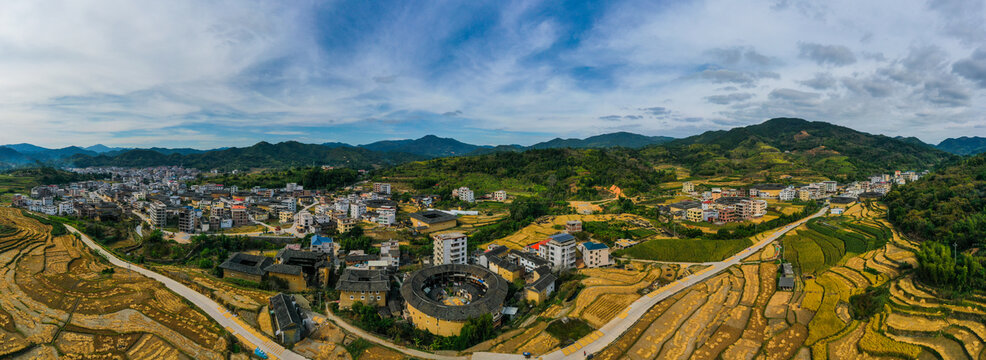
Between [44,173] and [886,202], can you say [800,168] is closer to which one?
[886,202]

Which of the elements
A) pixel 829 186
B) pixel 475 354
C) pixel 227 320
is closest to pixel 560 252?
pixel 475 354

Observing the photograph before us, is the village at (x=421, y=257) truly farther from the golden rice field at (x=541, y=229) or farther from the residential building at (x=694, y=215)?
the golden rice field at (x=541, y=229)

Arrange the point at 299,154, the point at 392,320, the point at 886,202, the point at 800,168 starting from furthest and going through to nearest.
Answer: the point at 299,154 → the point at 800,168 → the point at 886,202 → the point at 392,320

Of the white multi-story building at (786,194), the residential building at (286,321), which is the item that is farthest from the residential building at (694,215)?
the residential building at (286,321)

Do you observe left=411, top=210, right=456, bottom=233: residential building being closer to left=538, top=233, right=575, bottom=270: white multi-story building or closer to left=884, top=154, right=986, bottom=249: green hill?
left=538, top=233, right=575, bottom=270: white multi-story building

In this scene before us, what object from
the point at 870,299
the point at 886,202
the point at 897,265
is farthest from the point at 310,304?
the point at 886,202

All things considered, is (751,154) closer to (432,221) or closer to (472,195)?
(472,195)
